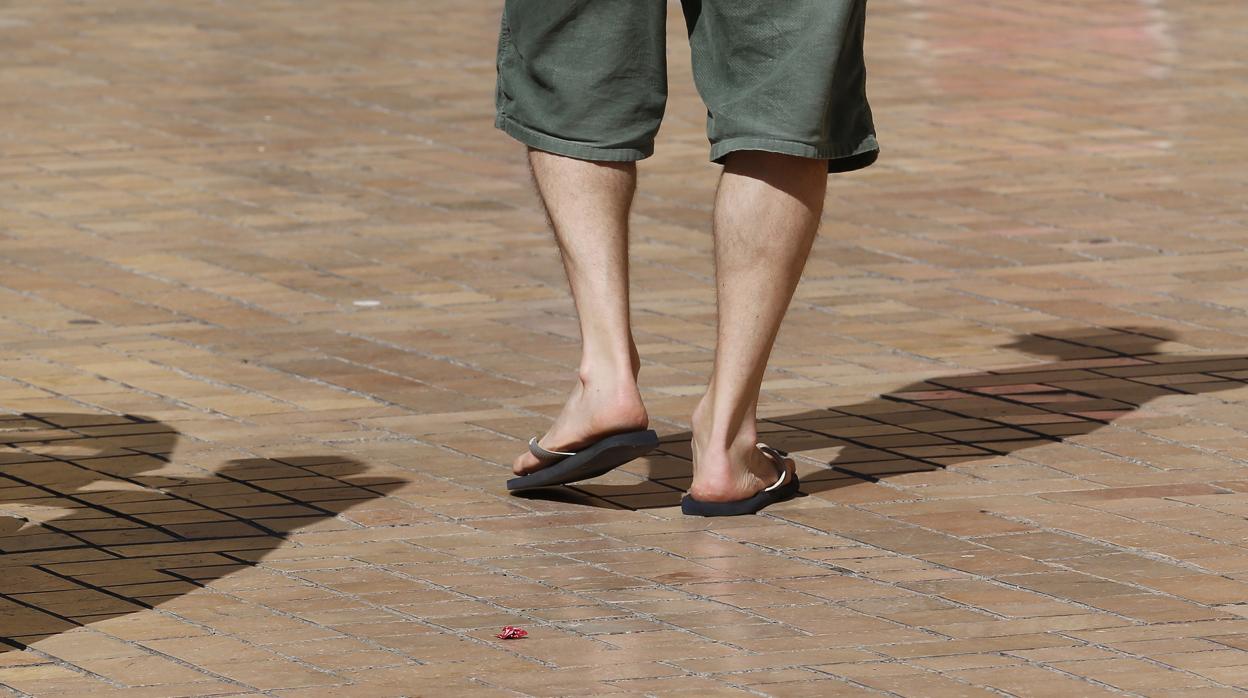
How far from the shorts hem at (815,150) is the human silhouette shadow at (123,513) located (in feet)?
3.01

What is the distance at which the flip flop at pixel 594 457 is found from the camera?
4.43 meters

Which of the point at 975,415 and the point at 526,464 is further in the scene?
the point at 975,415

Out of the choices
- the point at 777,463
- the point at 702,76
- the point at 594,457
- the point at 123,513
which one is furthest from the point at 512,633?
the point at 702,76

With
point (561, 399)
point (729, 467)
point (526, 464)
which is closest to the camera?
point (729, 467)

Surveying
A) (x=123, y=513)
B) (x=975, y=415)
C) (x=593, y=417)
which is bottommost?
(x=975, y=415)

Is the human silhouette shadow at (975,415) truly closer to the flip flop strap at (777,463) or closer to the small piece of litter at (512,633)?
the flip flop strap at (777,463)

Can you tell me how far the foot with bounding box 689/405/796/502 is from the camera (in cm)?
439

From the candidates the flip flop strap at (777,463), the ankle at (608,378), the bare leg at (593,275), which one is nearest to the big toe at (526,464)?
the bare leg at (593,275)

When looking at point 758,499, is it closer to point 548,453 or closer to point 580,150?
point 548,453

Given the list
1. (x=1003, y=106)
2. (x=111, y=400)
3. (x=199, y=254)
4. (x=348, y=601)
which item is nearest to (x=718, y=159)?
(x=348, y=601)

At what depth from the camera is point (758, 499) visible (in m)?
4.43

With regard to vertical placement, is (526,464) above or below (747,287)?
below

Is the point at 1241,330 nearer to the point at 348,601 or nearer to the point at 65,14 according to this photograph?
the point at 348,601

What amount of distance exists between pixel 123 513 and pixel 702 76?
130 cm
